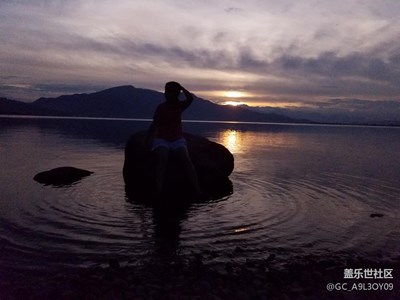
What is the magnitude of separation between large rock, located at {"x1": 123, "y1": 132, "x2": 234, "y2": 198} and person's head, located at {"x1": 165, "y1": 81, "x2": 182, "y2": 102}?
323cm

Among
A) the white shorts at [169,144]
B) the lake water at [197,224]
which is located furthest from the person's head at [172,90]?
the lake water at [197,224]

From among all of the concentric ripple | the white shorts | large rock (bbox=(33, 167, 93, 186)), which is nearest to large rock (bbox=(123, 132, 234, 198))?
the concentric ripple

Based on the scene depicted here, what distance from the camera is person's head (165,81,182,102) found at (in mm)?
12297

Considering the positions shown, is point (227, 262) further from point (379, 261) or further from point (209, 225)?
point (379, 261)

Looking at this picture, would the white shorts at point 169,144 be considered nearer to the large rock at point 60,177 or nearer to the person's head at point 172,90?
the person's head at point 172,90

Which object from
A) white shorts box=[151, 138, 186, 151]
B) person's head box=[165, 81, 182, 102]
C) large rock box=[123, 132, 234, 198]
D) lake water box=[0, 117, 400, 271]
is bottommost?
lake water box=[0, 117, 400, 271]

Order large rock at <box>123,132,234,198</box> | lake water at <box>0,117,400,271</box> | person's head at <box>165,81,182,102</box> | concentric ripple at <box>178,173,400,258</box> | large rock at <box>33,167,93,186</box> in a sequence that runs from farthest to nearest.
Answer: large rock at <box>33,167,93,186</box> → large rock at <box>123,132,234,198</box> → person's head at <box>165,81,182,102</box> → concentric ripple at <box>178,173,400,258</box> → lake water at <box>0,117,400,271</box>

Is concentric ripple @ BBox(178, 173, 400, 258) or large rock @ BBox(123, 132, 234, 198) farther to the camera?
large rock @ BBox(123, 132, 234, 198)

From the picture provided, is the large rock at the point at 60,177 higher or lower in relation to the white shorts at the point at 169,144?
lower

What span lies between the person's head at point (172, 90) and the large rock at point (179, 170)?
323 cm

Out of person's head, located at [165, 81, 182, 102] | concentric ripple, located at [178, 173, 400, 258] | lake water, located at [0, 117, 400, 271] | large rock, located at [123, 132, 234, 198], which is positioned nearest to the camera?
lake water, located at [0, 117, 400, 271]

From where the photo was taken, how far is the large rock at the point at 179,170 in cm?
1507

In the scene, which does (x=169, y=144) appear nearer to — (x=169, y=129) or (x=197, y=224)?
(x=169, y=129)

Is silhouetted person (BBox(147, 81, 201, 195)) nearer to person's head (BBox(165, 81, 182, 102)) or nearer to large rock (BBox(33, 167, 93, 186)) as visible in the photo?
person's head (BBox(165, 81, 182, 102))
